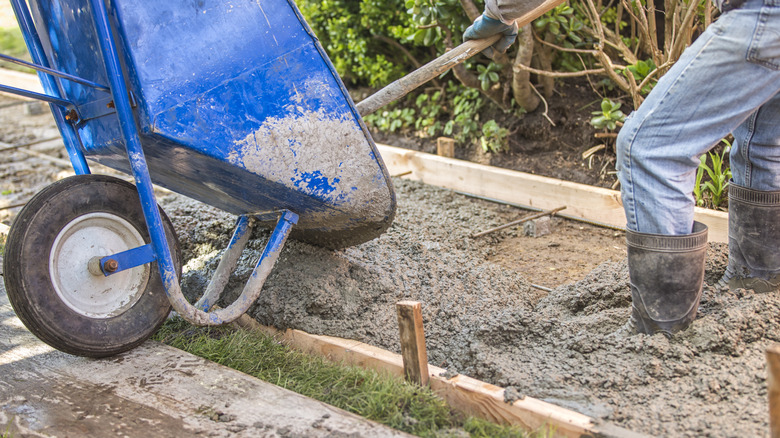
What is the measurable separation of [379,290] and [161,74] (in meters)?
1.08

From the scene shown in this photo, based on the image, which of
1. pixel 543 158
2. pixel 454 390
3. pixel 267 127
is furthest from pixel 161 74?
pixel 543 158

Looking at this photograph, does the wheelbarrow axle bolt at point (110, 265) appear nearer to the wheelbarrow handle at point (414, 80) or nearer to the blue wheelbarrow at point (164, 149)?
the blue wheelbarrow at point (164, 149)

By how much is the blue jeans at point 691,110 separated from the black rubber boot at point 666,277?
0.12 ft

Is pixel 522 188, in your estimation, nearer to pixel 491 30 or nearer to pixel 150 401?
pixel 491 30

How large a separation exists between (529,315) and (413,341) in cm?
55

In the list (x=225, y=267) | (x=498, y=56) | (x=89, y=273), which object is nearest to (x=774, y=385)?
(x=225, y=267)

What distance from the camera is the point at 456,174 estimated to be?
12.7 feet

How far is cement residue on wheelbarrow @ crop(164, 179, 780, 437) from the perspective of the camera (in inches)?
65.4

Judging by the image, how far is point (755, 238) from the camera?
6.70ft

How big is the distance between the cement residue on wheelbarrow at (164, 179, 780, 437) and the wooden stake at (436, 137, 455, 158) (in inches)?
35.1

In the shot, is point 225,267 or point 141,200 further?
point 225,267

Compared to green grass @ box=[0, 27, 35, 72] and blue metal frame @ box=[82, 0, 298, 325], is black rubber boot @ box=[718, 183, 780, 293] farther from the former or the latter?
green grass @ box=[0, 27, 35, 72]

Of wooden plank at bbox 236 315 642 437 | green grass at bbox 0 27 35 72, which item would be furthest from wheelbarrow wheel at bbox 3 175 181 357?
green grass at bbox 0 27 35 72

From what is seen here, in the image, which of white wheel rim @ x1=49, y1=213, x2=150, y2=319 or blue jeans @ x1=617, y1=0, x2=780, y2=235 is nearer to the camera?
blue jeans @ x1=617, y1=0, x2=780, y2=235
